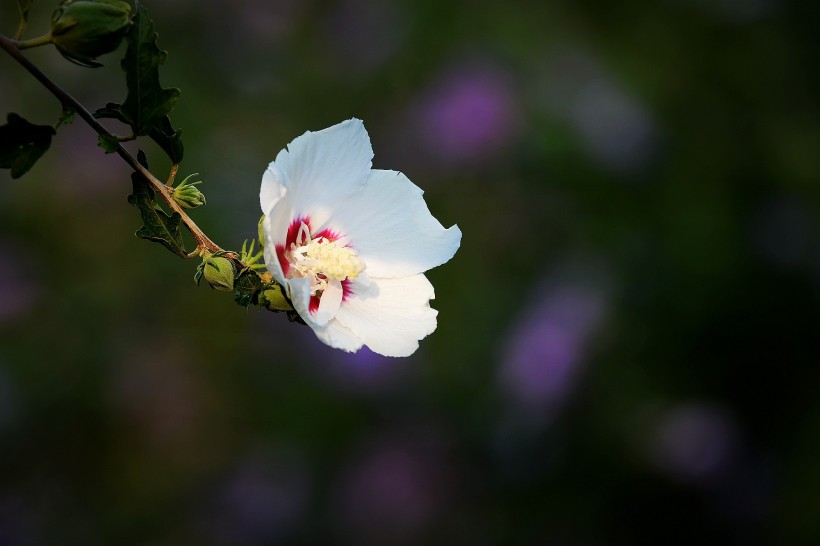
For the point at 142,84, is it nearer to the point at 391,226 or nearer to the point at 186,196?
the point at 186,196

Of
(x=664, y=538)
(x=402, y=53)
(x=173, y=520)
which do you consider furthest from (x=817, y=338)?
(x=173, y=520)

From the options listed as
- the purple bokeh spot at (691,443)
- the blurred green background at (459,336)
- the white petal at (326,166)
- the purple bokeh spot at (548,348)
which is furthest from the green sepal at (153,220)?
the purple bokeh spot at (691,443)

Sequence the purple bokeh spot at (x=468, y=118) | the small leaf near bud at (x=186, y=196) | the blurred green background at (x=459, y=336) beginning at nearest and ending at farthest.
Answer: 1. the small leaf near bud at (x=186, y=196)
2. the blurred green background at (x=459, y=336)
3. the purple bokeh spot at (x=468, y=118)

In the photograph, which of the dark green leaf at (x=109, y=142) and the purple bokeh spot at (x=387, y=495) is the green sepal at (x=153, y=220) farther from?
the purple bokeh spot at (x=387, y=495)

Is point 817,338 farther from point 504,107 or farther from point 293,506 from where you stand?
point 293,506

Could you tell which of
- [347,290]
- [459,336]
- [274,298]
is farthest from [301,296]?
[459,336]

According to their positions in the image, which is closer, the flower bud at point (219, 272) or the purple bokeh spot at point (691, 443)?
the flower bud at point (219, 272)
